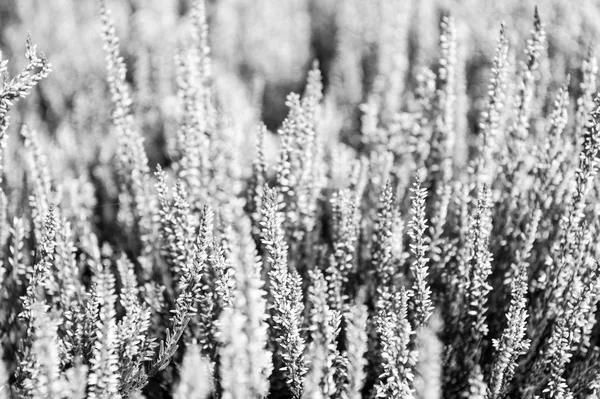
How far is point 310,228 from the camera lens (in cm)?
120

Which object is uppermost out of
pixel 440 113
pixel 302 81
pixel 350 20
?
pixel 350 20

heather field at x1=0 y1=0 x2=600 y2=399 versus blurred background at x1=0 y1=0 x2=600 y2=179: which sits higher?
blurred background at x1=0 y1=0 x2=600 y2=179

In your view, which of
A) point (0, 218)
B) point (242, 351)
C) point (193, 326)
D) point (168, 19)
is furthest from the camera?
point (168, 19)

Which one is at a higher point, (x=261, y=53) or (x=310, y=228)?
(x=261, y=53)

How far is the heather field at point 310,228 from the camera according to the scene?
84 centimetres

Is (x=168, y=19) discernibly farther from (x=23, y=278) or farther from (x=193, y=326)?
(x=193, y=326)

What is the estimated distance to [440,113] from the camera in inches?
55.4

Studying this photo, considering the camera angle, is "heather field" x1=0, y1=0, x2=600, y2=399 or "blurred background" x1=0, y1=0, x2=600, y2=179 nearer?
"heather field" x1=0, y1=0, x2=600, y2=399

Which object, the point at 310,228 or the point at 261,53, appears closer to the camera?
the point at 310,228

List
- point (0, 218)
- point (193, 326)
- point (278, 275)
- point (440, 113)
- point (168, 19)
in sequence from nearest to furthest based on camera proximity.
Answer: point (278, 275), point (193, 326), point (0, 218), point (440, 113), point (168, 19)

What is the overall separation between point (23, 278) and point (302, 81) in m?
1.17

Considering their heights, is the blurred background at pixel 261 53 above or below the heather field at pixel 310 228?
above

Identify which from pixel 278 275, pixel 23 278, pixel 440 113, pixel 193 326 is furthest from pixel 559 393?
pixel 23 278

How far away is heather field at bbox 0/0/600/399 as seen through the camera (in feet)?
2.77
